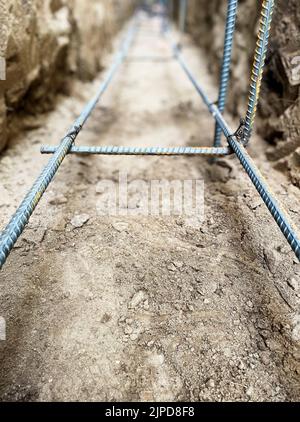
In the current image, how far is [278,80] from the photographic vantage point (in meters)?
1.94

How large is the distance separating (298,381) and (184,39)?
537 cm

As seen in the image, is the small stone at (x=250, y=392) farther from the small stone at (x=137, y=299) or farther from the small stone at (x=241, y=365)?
the small stone at (x=137, y=299)

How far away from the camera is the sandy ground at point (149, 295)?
41.4 inches

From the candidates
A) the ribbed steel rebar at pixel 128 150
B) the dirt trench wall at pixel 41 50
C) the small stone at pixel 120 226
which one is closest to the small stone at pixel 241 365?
the small stone at pixel 120 226

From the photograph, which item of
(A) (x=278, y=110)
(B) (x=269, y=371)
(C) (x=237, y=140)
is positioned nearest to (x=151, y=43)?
(A) (x=278, y=110)

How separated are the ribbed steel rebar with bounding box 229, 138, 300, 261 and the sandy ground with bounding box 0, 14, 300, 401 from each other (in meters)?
0.35

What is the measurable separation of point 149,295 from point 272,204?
602 mm

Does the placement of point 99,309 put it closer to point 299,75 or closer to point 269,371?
point 269,371

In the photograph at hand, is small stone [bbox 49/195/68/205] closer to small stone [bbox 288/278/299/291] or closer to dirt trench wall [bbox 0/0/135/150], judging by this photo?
dirt trench wall [bbox 0/0/135/150]

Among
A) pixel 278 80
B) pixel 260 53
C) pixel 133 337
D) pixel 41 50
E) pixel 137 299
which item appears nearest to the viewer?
pixel 133 337

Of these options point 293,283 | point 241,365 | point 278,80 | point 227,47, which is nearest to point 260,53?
point 227,47

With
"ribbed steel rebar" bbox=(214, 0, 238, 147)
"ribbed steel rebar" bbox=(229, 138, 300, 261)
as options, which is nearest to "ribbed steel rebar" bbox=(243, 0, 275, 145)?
"ribbed steel rebar" bbox=(229, 138, 300, 261)

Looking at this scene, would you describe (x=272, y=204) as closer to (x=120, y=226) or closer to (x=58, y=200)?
(x=120, y=226)

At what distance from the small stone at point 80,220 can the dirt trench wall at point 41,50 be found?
2.45 ft
